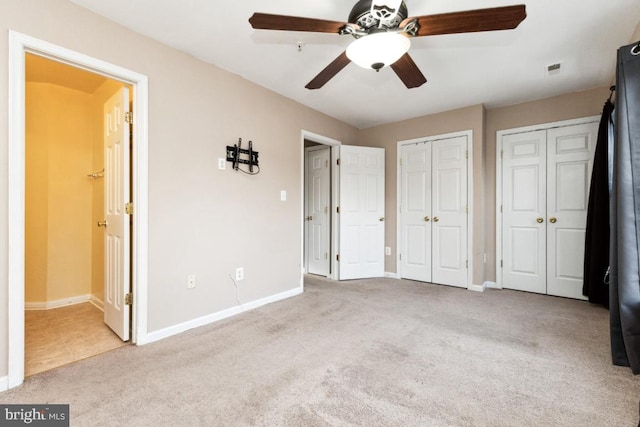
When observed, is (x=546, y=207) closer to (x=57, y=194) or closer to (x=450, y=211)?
(x=450, y=211)

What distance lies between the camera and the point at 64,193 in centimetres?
328

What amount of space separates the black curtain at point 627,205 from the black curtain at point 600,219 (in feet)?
4.62

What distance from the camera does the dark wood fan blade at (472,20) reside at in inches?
55.1

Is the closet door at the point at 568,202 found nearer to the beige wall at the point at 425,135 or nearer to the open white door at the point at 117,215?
the beige wall at the point at 425,135

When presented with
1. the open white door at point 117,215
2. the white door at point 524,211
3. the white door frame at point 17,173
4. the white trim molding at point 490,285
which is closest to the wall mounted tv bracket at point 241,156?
the open white door at point 117,215

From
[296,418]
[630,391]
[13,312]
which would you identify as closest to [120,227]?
[13,312]

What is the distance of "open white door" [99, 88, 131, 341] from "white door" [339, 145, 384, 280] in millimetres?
2745

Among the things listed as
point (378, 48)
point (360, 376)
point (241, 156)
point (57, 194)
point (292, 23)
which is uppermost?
point (292, 23)

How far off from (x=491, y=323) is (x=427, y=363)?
3.64ft

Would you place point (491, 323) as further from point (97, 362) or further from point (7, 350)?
point (7, 350)

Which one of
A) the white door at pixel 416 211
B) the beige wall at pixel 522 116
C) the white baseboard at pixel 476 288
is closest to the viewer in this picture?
the beige wall at pixel 522 116

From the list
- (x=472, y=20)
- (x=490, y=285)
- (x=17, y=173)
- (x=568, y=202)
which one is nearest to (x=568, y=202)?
(x=568, y=202)

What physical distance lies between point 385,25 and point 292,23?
0.52 metres

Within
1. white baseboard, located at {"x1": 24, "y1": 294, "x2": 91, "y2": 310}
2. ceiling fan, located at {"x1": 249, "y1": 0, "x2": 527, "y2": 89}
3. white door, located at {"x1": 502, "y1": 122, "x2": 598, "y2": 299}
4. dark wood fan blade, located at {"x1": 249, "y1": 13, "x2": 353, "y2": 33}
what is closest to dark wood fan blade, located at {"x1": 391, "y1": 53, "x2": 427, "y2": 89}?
ceiling fan, located at {"x1": 249, "y1": 0, "x2": 527, "y2": 89}
